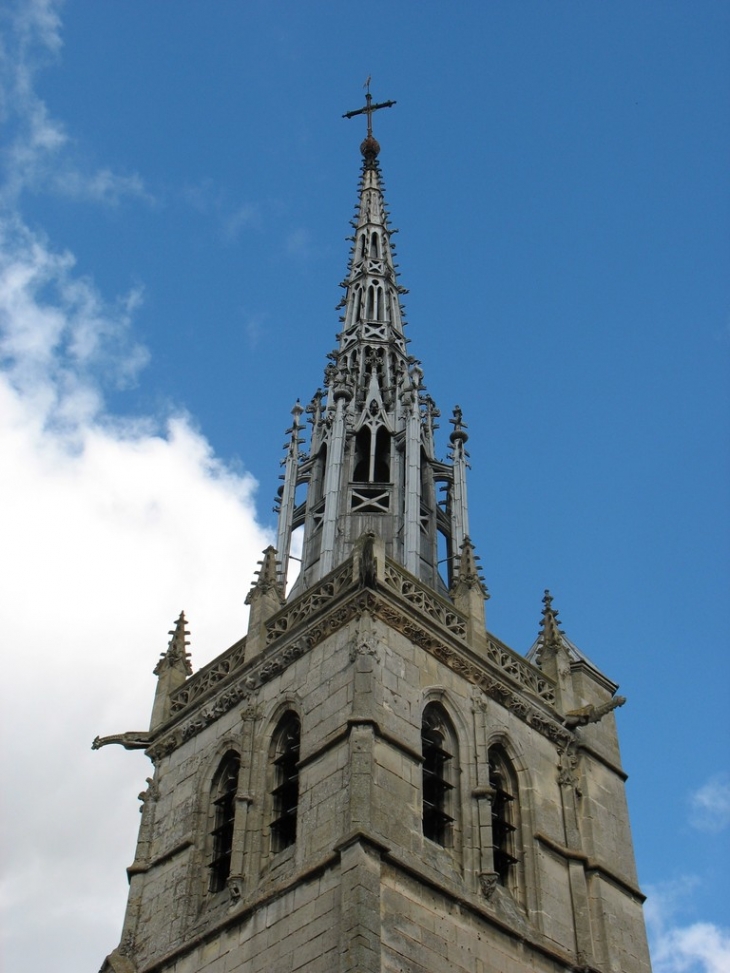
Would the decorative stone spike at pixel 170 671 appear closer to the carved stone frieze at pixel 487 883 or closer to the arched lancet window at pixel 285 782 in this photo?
the arched lancet window at pixel 285 782

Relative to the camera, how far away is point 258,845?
2183cm

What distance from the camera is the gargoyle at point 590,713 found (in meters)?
25.2

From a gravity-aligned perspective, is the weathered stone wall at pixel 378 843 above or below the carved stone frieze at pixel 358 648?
below

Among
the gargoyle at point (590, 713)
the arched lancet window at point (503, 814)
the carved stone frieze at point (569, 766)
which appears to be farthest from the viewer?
the gargoyle at point (590, 713)

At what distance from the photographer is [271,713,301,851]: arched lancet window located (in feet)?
71.9

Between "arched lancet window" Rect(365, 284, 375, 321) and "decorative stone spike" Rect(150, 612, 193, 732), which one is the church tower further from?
"arched lancet window" Rect(365, 284, 375, 321)

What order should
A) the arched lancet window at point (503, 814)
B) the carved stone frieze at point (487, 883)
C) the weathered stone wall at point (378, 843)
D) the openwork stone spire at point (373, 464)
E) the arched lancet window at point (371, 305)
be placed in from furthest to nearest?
the arched lancet window at point (371, 305) < the openwork stone spire at point (373, 464) < the arched lancet window at point (503, 814) < the carved stone frieze at point (487, 883) < the weathered stone wall at point (378, 843)

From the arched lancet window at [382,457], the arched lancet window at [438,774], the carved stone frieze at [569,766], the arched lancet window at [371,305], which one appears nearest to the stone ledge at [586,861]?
the carved stone frieze at [569,766]

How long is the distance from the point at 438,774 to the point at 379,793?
2312mm

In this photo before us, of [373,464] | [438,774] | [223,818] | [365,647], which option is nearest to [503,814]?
[438,774]

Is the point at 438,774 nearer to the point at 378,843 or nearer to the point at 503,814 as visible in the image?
the point at 503,814

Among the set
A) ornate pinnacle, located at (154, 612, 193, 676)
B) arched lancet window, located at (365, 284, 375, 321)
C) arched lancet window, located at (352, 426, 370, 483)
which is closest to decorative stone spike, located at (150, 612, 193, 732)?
ornate pinnacle, located at (154, 612, 193, 676)

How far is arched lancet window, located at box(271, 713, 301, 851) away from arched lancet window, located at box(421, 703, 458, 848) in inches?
77.8

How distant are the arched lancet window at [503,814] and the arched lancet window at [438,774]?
75 centimetres
